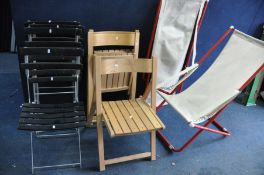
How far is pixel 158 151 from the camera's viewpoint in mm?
2381

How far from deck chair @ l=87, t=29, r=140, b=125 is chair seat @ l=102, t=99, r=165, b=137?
0.25m

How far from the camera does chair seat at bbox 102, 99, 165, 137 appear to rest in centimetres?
188

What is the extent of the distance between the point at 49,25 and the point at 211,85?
1416 millimetres

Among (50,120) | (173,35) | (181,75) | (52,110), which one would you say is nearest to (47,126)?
(50,120)

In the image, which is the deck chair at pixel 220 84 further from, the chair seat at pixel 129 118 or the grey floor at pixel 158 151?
the chair seat at pixel 129 118

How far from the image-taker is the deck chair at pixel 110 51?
2328mm

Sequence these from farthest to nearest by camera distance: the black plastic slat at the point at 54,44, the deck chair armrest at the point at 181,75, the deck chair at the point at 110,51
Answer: the deck chair armrest at the point at 181,75
the deck chair at the point at 110,51
the black plastic slat at the point at 54,44

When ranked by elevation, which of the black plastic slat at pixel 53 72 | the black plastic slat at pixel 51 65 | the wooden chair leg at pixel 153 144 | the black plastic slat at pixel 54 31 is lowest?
the wooden chair leg at pixel 153 144

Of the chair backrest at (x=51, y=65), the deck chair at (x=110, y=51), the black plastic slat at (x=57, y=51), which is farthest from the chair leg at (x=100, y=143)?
the black plastic slat at (x=57, y=51)

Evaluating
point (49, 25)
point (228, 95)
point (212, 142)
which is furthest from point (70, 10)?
point (212, 142)

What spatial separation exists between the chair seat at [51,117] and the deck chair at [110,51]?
30 cm

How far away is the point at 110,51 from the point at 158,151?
3.05 ft

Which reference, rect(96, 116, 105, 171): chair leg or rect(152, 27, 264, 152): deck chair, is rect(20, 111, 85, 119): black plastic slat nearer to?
rect(96, 116, 105, 171): chair leg

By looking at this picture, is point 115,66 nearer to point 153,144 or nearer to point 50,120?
point 50,120
